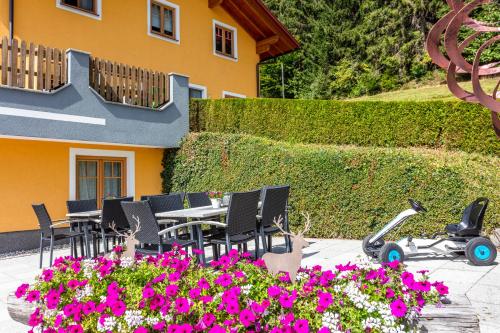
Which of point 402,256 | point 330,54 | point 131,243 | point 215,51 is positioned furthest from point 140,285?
point 330,54

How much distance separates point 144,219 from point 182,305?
2.57 metres

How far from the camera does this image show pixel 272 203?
595 centimetres

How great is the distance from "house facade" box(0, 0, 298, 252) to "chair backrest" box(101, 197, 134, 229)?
9.58 feet

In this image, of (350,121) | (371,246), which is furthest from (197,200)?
(350,121)

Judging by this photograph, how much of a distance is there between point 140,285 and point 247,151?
7.08 metres

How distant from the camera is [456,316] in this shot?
278cm

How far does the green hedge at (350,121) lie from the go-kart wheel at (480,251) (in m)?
5.29

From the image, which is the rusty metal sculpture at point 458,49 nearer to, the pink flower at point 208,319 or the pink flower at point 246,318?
the pink flower at point 246,318

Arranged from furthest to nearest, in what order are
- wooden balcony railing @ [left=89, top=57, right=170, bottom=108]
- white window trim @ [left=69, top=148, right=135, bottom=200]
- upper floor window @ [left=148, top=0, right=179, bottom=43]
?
1. upper floor window @ [left=148, top=0, right=179, bottom=43]
2. white window trim @ [left=69, top=148, right=135, bottom=200]
3. wooden balcony railing @ [left=89, top=57, right=170, bottom=108]

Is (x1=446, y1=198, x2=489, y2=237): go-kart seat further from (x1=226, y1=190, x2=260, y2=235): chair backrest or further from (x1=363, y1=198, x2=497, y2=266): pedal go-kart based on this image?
(x1=226, y1=190, x2=260, y2=235): chair backrest

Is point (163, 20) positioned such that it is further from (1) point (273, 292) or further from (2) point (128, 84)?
(1) point (273, 292)

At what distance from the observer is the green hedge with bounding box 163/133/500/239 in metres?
7.75

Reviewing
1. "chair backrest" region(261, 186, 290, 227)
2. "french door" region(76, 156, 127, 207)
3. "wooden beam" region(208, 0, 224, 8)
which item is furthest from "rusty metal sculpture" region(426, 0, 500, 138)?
"wooden beam" region(208, 0, 224, 8)

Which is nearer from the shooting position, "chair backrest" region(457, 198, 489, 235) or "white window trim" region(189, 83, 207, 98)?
"chair backrest" region(457, 198, 489, 235)
